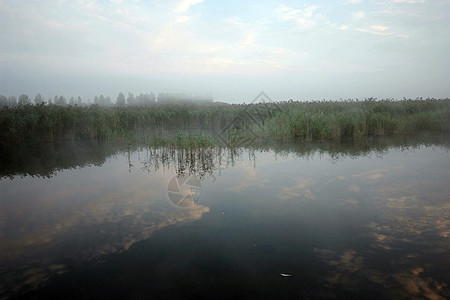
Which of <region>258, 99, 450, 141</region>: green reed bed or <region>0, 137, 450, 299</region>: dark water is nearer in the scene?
<region>0, 137, 450, 299</region>: dark water

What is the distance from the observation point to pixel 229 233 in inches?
152

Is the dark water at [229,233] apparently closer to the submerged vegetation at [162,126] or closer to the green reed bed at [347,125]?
the submerged vegetation at [162,126]

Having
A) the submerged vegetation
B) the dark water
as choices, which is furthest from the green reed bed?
the dark water

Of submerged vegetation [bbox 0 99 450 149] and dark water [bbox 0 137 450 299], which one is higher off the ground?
submerged vegetation [bbox 0 99 450 149]

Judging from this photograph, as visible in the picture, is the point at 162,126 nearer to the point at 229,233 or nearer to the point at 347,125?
the point at 347,125

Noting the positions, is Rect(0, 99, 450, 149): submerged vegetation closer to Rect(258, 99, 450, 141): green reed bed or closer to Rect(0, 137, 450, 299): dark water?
Rect(258, 99, 450, 141): green reed bed

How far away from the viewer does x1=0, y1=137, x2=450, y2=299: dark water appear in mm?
2793

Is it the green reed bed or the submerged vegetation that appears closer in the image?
the submerged vegetation

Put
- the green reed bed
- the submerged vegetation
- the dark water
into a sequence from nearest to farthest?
the dark water < the submerged vegetation < the green reed bed

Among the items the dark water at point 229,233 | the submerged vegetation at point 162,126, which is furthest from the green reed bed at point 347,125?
the dark water at point 229,233

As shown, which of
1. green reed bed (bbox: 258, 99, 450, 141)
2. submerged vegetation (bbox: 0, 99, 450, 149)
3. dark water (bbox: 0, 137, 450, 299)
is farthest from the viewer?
green reed bed (bbox: 258, 99, 450, 141)

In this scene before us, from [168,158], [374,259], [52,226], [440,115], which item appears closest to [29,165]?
[168,158]

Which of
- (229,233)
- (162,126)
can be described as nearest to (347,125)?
(162,126)

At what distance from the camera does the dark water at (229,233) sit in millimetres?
2793
